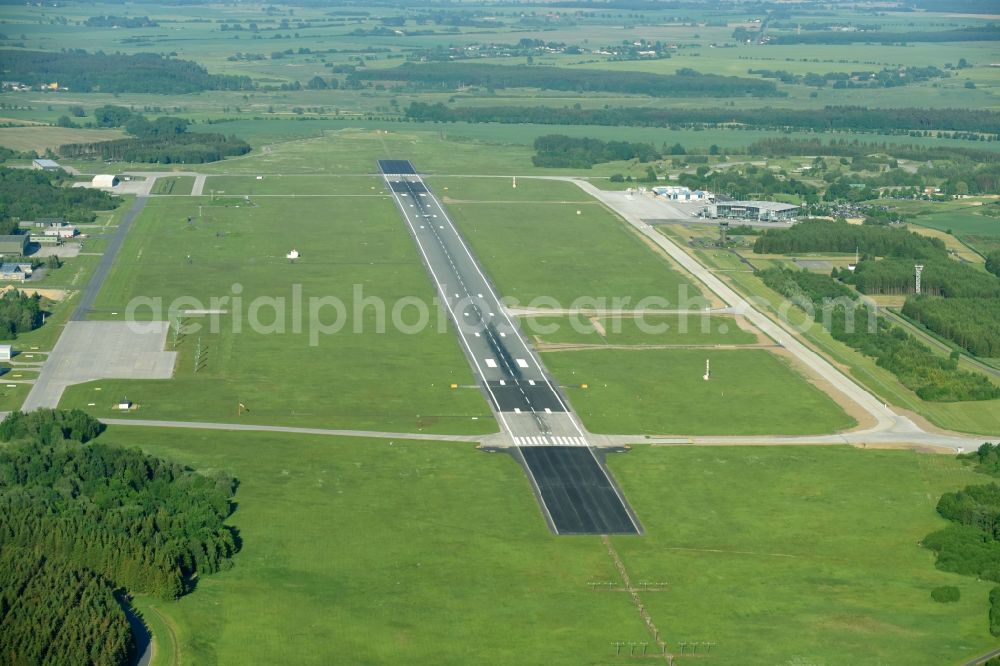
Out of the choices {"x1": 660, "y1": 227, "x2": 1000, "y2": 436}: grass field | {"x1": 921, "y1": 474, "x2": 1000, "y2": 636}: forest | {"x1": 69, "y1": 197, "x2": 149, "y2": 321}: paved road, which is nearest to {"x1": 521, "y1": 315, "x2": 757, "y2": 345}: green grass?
{"x1": 660, "y1": 227, "x2": 1000, "y2": 436}: grass field

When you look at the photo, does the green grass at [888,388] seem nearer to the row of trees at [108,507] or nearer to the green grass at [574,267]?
the green grass at [574,267]

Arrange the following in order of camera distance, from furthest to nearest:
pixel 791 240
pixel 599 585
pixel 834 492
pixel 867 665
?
pixel 791 240, pixel 834 492, pixel 599 585, pixel 867 665

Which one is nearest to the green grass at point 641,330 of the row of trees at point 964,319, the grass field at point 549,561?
the row of trees at point 964,319

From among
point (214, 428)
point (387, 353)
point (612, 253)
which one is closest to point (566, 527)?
point (214, 428)

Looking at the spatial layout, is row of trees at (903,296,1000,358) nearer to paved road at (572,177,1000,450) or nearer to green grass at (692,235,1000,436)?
green grass at (692,235,1000,436)

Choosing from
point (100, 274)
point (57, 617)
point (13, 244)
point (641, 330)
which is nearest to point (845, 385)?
point (641, 330)

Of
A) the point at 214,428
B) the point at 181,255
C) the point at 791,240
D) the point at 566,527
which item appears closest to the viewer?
the point at 566,527

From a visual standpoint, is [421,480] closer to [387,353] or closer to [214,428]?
[214,428]
